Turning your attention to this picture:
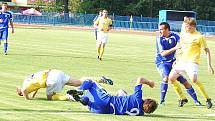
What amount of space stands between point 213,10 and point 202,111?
84.1 m

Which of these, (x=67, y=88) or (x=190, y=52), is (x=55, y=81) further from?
(x=190, y=52)

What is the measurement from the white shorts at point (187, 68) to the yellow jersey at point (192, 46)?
0.10 meters

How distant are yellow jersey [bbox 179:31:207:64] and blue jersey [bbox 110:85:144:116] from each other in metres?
2.30

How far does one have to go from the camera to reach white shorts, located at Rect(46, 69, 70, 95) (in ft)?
41.4

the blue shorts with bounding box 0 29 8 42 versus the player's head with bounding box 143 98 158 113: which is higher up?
the blue shorts with bounding box 0 29 8 42

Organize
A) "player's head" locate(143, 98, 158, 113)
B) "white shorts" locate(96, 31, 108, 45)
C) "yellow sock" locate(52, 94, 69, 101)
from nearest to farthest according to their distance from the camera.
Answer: "player's head" locate(143, 98, 158, 113) < "yellow sock" locate(52, 94, 69, 101) < "white shorts" locate(96, 31, 108, 45)

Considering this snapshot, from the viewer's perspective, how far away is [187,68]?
42.7 feet

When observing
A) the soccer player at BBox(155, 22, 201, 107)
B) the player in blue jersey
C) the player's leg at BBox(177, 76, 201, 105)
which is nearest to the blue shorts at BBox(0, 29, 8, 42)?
the soccer player at BBox(155, 22, 201, 107)

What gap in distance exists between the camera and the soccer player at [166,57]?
13.4 meters

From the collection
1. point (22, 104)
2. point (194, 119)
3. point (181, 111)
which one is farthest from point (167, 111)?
point (22, 104)

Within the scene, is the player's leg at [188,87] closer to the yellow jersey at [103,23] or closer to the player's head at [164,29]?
the player's head at [164,29]

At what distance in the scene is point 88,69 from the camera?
21.2m

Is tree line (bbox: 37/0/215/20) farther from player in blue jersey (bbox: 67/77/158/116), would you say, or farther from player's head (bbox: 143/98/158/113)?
player's head (bbox: 143/98/158/113)

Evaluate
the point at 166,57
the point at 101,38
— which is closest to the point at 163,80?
the point at 166,57
